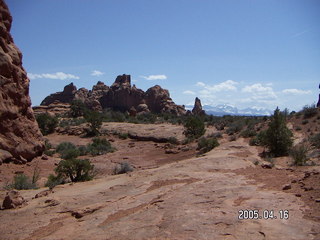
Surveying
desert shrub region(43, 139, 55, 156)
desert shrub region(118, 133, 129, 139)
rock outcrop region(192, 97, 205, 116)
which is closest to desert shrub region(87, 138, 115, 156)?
desert shrub region(43, 139, 55, 156)

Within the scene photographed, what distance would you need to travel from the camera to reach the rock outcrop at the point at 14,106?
15.9 m

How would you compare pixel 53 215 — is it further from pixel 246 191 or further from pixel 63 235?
pixel 246 191

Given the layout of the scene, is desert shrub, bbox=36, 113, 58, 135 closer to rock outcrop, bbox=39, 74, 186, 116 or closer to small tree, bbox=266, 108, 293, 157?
small tree, bbox=266, 108, 293, 157

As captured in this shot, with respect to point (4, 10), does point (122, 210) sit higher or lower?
lower

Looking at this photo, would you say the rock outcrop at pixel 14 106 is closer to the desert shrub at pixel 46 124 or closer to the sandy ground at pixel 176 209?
the sandy ground at pixel 176 209

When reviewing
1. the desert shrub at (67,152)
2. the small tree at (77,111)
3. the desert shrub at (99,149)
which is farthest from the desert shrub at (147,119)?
the desert shrub at (67,152)

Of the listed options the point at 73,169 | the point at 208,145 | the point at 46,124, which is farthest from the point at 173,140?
the point at 73,169

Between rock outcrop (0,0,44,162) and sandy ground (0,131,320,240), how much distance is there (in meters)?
6.74

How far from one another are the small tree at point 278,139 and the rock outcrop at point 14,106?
1396 cm

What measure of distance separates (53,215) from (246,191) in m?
4.88

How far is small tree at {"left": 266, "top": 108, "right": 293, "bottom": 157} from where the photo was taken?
17.2m

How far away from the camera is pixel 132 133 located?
3438 cm

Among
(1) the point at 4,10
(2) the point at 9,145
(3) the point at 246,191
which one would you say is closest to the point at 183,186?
(3) the point at 246,191

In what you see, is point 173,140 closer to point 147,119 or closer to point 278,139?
point 278,139
